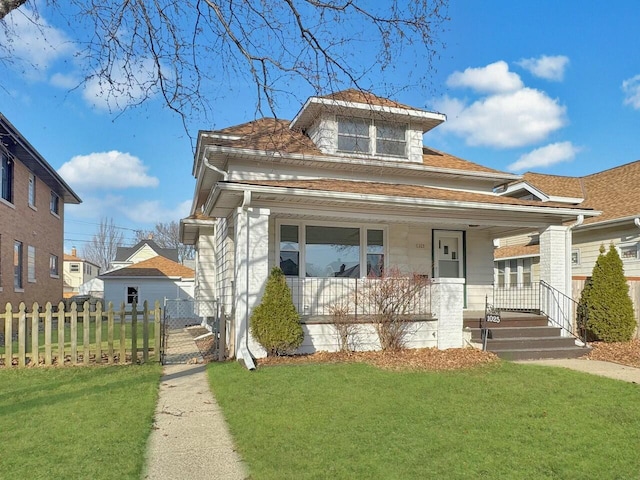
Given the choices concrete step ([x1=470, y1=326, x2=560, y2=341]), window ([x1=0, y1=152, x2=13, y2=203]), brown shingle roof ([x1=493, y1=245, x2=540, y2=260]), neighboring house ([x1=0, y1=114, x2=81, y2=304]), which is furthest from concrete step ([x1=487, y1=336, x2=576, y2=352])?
window ([x1=0, y1=152, x2=13, y2=203])

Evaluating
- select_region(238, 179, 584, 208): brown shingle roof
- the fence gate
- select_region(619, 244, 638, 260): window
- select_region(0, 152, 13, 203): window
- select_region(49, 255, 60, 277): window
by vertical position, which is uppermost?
select_region(0, 152, 13, 203): window

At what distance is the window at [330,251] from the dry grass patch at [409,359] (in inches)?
82.7

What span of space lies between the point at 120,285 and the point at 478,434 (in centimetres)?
2861

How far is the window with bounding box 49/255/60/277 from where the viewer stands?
23.1 m

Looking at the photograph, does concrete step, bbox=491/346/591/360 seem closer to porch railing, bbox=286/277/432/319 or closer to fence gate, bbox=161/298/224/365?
porch railing, bbox=286/277/432/319

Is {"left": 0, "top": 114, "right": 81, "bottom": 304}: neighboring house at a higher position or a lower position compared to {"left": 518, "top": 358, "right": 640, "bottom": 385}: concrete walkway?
higher

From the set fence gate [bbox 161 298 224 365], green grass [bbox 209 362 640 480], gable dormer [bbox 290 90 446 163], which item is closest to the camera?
green grass [bbox 209 362 640 480]

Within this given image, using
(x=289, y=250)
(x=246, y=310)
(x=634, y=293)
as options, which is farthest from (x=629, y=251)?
(x=246, y=310)

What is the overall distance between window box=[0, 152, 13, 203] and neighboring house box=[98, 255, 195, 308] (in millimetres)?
12671

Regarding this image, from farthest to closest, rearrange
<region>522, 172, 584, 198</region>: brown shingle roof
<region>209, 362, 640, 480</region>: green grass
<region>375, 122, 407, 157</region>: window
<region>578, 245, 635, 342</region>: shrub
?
<region>522, 172, 584, 198</region>: brown shingle roof
<region>375, 122, 407, 157</region>: window
<region>578, 245, 635, 342</region>: shrub
<region>209, 362, 640, 480</region>: green grass

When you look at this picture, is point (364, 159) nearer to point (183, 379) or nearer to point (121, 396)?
point (183, 379)

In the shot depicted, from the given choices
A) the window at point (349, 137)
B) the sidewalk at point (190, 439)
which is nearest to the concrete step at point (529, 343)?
the window at point (349, 137)

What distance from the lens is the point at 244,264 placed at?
9.45 meters

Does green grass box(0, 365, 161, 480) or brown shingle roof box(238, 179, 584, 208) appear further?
brown shingle roof box(238, 179, 584, 208)
